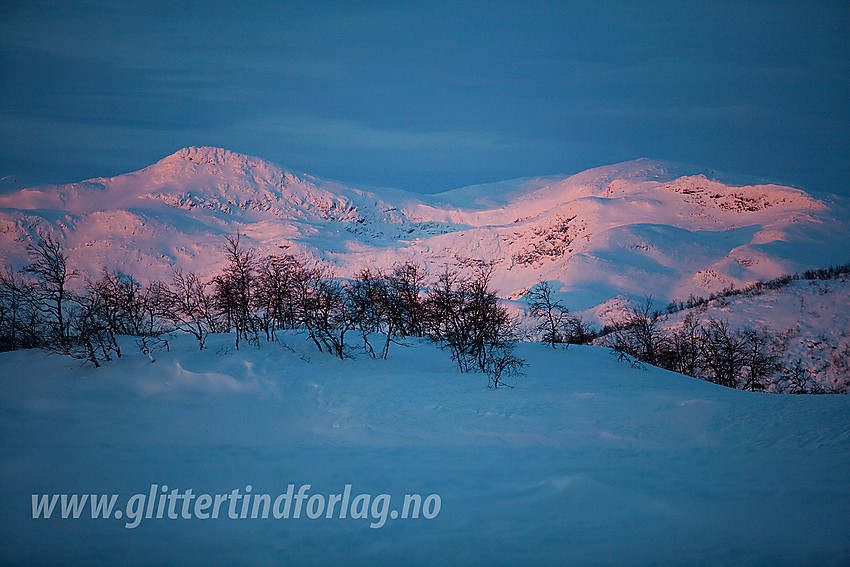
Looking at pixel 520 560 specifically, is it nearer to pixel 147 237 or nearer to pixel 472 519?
pixel 472 519

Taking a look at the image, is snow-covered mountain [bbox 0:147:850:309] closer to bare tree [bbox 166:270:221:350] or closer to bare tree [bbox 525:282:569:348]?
bare tree [bbox 525:282:569:348]

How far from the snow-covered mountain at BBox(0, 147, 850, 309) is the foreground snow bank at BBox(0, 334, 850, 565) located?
5846cm

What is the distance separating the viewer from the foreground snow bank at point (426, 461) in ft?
26.2

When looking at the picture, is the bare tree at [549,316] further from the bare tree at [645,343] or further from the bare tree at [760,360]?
the bare tree at [760,360]

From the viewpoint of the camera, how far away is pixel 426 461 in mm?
11492

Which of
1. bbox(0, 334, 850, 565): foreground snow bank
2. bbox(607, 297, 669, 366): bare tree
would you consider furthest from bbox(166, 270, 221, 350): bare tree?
bbox(607, 297, 669, 366): bare tree

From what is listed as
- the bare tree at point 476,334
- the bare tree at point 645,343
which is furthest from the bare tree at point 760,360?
the bare tree at point 476,334

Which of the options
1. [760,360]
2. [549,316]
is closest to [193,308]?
[549,316]

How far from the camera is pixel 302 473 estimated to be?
35.6ft

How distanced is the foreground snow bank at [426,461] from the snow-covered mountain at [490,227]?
5846 cm

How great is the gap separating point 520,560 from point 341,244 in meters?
119

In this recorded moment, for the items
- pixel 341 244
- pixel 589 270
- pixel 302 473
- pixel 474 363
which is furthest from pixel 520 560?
pixel 341 244

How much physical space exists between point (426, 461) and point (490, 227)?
117 meters

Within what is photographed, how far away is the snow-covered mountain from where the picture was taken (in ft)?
265
